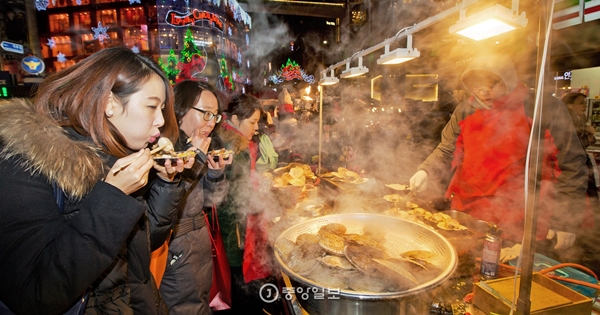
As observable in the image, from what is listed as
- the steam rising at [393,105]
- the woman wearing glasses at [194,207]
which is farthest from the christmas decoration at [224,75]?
the woman wearing glasses at [194,207]

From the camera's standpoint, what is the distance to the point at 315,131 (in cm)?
800

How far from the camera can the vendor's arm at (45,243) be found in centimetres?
103

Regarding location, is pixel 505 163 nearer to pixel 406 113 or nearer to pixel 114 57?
pixel 114 57

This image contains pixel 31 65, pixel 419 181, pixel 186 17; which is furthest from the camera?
pixel 186 17

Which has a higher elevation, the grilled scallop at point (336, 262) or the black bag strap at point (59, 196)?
the black bag strap at point (59, 196)

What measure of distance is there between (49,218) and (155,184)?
0.83 m

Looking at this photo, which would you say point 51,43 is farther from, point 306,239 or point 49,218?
point 306,239

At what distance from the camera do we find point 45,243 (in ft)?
3.47

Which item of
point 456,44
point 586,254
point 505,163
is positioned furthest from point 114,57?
point 456,44

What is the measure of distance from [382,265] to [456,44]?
20.6ft

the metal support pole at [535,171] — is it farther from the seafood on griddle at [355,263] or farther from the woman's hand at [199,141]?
the woman's hand at [199,141]

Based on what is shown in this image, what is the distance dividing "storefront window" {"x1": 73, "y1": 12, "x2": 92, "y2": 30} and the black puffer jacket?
1815 inches

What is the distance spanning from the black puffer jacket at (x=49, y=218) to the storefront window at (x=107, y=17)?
142ft

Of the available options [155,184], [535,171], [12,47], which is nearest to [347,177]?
[155,184]
